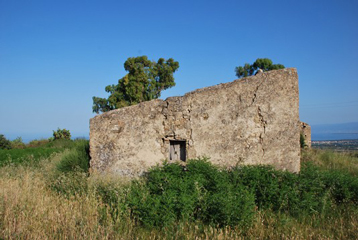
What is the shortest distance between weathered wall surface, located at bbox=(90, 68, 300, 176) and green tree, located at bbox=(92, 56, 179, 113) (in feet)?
51.2

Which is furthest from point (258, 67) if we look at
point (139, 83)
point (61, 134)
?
point (61, 134)

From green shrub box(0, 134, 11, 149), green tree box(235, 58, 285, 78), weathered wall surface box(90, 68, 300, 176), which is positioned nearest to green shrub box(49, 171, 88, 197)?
weathered wall surface box(90, 68, 300, 176)

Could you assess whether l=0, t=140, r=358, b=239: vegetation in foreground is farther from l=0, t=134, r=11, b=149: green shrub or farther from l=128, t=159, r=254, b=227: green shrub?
l=0, t=134, r=11, b=149: green shrub

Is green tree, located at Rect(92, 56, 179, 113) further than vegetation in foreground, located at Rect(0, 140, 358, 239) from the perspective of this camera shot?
Yes

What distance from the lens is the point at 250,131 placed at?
6164 millimetres

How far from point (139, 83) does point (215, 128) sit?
56.7ft

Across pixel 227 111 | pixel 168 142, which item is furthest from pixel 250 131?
pixel 168 142

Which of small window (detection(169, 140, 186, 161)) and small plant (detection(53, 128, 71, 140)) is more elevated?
small plant (detection(53, 128, 71, 140))

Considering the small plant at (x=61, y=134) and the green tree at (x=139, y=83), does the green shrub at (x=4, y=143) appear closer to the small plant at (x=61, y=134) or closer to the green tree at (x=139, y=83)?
the small plant at (x=61, y=134)

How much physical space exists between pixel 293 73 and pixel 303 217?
10.8 ft

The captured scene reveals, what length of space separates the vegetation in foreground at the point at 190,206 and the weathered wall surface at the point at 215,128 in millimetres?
466

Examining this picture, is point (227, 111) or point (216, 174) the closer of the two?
point (216, 174)

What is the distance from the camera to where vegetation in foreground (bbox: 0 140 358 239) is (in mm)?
3895

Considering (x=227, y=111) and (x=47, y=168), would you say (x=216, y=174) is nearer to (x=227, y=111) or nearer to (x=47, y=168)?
(x=227, y=111)
